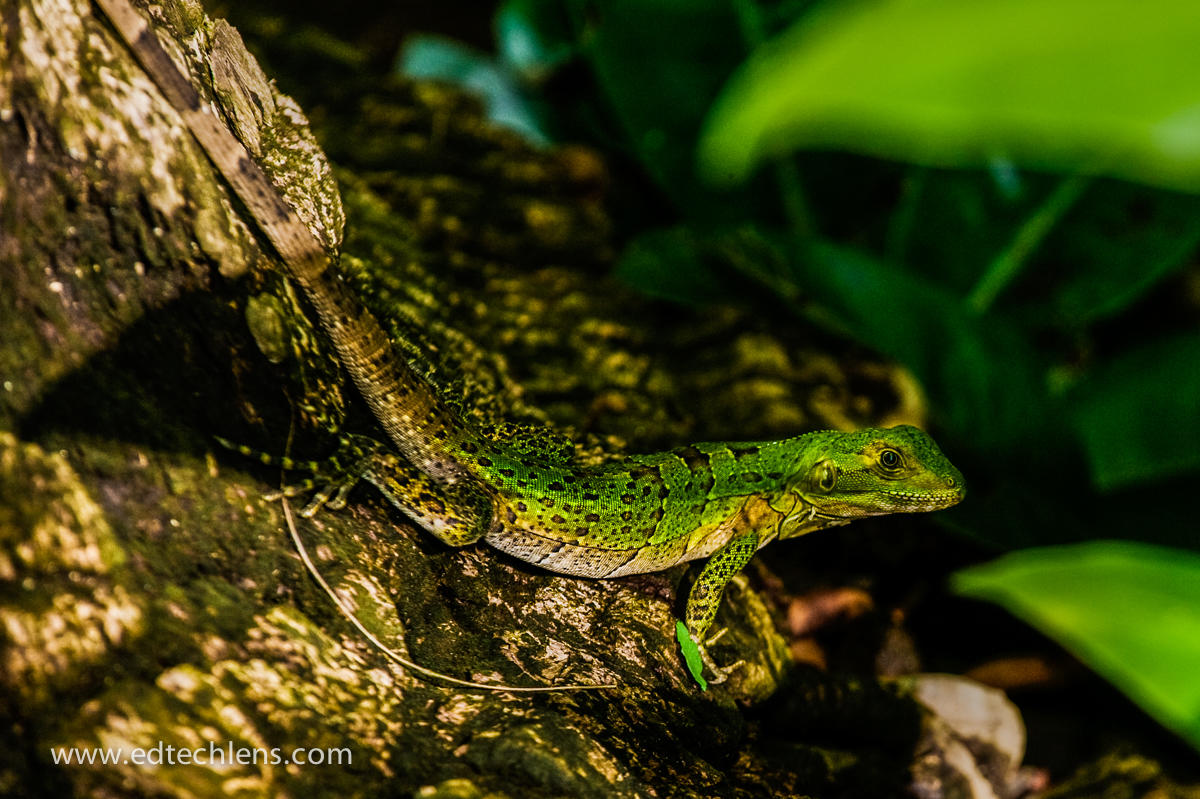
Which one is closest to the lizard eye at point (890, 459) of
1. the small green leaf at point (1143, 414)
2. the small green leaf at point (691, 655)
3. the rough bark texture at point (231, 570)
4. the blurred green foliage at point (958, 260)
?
the blurred green foliage at point (958, 260)

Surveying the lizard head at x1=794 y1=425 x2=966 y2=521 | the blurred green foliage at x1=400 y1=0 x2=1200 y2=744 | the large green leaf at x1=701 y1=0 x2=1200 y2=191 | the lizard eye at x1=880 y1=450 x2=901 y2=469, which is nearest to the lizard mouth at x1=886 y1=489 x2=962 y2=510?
the lizard head at x1=794 y1=425 x2=966 y2=521

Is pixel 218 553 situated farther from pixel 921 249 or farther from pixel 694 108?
pixel 921 249

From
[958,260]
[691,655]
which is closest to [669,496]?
[691,655]

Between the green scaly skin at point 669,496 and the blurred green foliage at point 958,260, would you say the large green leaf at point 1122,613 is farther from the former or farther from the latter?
the green scaly skin at point 669,496

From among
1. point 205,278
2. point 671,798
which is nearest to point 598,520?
point 671,798

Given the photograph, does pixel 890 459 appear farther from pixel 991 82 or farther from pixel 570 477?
pixel 991 82
